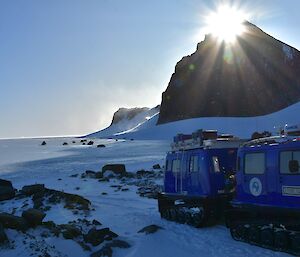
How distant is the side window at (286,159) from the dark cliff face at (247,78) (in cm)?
12494

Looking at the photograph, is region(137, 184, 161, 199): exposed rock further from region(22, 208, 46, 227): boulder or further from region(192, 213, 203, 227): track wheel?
region(22, 208, 46, 227): boulder

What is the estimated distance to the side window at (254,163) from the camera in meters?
13.1

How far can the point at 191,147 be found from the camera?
677 inches

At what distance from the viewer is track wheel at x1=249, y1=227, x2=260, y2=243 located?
12711mm

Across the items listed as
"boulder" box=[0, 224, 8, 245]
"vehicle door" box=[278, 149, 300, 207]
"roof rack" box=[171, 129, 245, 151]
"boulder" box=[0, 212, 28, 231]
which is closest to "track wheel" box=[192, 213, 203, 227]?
"roof rack" box=[171, 129, 245, 151]

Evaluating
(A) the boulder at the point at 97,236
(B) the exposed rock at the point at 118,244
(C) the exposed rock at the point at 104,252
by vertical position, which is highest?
(A) the boulder at the point at 97,236

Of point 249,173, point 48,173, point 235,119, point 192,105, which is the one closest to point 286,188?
point 249,173

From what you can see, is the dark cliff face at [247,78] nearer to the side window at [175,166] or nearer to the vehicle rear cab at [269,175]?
the side window at [175,166]

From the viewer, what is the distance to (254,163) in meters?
13.5

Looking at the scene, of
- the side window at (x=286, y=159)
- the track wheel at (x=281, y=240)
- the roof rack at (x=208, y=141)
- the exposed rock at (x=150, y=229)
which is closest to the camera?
the track wheel at (x=281, y=240)

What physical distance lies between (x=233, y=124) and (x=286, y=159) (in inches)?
4545

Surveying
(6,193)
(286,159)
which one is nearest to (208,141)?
(286,159)

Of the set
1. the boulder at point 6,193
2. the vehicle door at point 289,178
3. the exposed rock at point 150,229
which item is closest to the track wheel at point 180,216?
the exposed rock at point 150,229

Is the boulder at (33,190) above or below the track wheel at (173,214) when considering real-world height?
above
